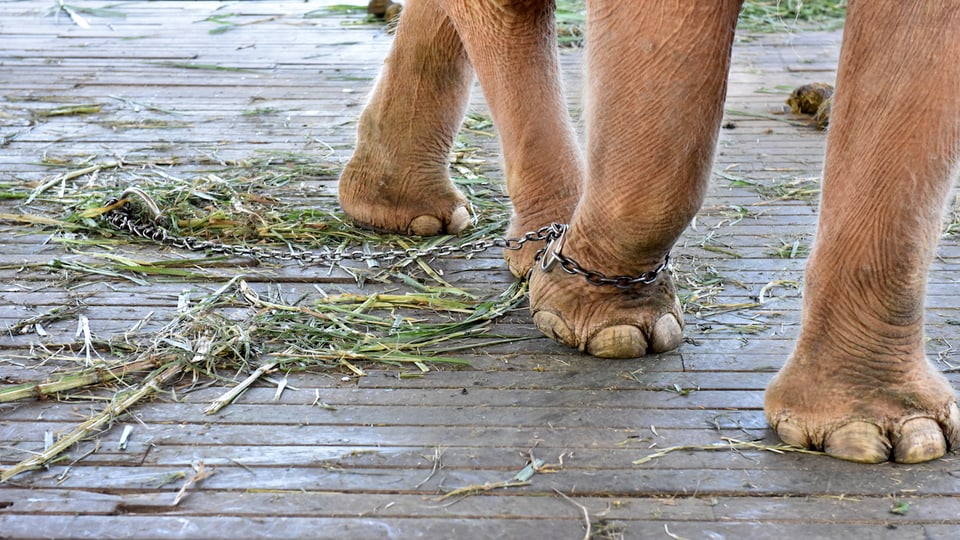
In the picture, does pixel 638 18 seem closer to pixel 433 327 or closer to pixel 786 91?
pixel 433 327

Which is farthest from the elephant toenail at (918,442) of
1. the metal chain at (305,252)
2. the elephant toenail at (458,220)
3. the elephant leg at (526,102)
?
the elephant toenail at (458,220)

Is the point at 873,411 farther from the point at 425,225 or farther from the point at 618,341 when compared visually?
the point at 425,225

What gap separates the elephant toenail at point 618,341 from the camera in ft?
8.11

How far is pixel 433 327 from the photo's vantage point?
2.67 m

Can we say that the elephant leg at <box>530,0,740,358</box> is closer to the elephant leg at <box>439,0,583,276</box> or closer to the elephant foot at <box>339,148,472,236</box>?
the elephant leg at <box>439,0,583,276</box>

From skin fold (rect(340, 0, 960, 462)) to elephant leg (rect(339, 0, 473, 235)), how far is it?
81 cm

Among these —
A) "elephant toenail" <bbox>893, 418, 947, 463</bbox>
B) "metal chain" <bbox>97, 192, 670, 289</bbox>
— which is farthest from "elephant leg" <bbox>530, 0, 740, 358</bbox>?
"elephant toenail" <bbox>893, 418, 947, 463</bbox>

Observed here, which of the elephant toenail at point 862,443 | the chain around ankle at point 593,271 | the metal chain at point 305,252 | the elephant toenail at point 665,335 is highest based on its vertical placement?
the chain around ankle at point 593,271

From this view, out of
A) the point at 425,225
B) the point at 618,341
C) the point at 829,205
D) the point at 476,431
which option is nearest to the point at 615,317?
the point at 618,341

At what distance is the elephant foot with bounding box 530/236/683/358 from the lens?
8.13 ft

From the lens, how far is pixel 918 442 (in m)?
2.01

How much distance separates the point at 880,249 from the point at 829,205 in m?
0.12

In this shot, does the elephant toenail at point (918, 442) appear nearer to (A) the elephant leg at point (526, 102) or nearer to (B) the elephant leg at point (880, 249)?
(B) the elephant leg at point (880, 249)

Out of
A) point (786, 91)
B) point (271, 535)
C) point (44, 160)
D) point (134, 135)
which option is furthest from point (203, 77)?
point (271, 535)
